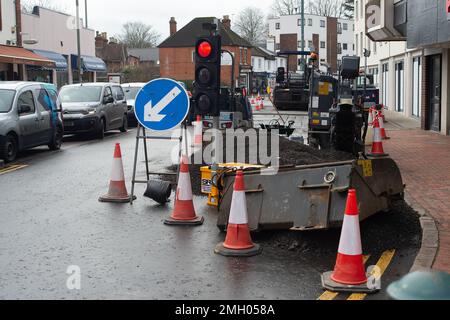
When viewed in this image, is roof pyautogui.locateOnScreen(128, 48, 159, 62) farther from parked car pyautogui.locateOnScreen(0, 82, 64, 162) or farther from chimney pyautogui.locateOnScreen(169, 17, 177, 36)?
parked car pyautogui.locateOnScreen(0, 82, 64, 162)

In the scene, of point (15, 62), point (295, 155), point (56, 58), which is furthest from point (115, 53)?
point (295, 155)

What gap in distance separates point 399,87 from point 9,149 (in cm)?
2437

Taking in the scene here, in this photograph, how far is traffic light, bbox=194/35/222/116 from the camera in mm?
9195

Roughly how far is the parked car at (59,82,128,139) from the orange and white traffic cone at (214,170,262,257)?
45.0 ft

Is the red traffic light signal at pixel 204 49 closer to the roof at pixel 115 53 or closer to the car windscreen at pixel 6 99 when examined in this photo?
the car windscreen at pixel 6 99

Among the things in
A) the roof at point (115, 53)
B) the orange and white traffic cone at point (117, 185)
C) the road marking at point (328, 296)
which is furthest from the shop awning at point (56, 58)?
the roof at point (115, 53)

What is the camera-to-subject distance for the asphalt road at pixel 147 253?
18.2 feet

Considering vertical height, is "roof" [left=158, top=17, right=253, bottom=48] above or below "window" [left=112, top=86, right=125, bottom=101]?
above

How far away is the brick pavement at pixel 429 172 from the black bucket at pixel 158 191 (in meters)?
3.52

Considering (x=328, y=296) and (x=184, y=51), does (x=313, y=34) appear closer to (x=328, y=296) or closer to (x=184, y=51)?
(x=184, y=51)

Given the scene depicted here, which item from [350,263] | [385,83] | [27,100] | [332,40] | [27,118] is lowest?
[350,263]

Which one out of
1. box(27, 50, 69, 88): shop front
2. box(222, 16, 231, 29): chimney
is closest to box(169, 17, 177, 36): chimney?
box(222, 16, 231, 29): chimney

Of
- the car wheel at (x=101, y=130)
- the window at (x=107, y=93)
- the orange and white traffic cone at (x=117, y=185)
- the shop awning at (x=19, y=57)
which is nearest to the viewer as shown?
the orange and white traffic cone at (x=117, y=185)

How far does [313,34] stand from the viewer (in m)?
106
